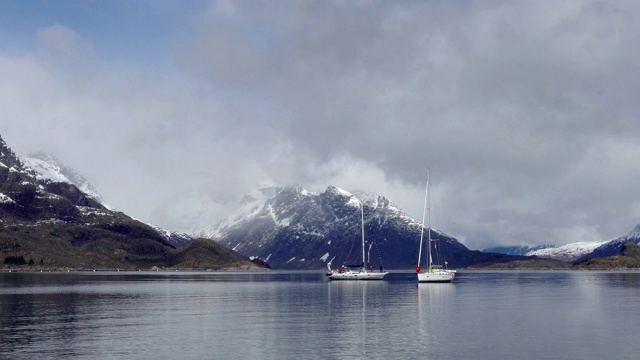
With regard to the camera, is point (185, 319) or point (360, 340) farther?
point (185, 319)

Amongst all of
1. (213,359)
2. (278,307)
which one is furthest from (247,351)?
→ (278,307)

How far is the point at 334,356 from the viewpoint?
68.3m

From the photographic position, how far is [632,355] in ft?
224

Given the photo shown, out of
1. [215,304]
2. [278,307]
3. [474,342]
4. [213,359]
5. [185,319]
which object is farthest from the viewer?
[215,304]

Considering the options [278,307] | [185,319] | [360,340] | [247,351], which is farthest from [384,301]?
[247,351]

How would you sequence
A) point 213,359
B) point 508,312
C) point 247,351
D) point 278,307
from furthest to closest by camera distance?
point 278,307, point 508,312, point 247,351, point 213,359

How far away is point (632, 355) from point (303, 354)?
33.8 m

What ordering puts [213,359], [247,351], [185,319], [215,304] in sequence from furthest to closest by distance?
[215,304]
[185,319]
[247,351]
[213,359]

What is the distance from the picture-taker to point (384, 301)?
149 metres

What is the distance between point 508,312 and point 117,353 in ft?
240

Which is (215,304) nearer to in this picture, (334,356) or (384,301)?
(384,301)

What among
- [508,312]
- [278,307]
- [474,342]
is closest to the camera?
[474,342]

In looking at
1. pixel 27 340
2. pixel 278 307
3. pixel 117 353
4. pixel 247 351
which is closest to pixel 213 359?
pixel 247 351

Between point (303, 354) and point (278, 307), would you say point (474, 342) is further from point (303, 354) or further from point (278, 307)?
point (278, 307)
